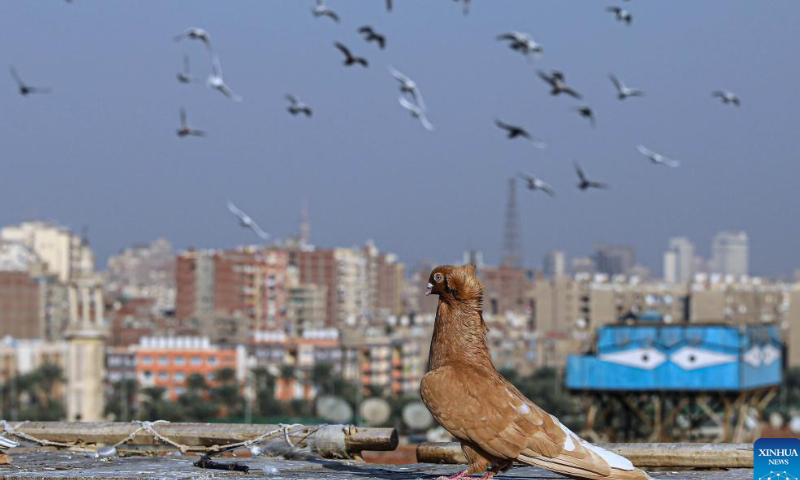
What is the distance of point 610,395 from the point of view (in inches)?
2191

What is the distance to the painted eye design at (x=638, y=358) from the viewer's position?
55.3 metres

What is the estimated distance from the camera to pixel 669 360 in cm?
5488

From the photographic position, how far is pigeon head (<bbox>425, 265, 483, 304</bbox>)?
9273 millimetres

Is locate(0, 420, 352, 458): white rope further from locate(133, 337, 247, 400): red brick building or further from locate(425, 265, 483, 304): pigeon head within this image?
locate(133, 337, 247, 400): red brick building

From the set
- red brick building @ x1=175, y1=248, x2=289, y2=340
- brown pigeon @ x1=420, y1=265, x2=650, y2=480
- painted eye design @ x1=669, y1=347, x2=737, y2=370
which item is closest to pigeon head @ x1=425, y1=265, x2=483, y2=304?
brown pigeon @ x1=420, y1=265, x2=650, y2=480

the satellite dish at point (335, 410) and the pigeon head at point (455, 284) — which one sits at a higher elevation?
the pigeon head at point (455, 284)

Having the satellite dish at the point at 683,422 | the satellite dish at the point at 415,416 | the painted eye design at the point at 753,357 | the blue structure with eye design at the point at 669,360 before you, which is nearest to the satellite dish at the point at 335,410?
the satellite dish at the point at 415,416

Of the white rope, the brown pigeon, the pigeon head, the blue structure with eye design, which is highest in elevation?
the pigeon head

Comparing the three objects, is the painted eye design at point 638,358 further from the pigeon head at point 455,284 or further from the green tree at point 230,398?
the green tree at point 230,398

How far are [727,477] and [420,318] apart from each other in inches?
6919

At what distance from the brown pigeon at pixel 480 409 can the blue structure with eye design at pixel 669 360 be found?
151ft

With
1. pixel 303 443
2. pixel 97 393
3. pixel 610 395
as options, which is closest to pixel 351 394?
pixel 97 393

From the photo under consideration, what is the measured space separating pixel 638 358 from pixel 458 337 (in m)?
47.4

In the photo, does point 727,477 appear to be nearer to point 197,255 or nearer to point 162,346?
point 162,346
